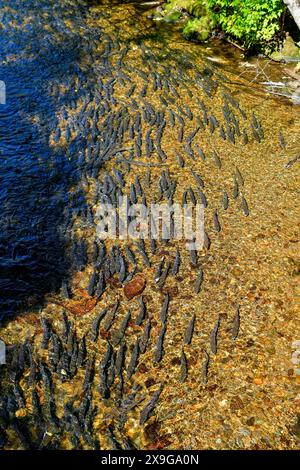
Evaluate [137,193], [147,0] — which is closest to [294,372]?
[137,193]

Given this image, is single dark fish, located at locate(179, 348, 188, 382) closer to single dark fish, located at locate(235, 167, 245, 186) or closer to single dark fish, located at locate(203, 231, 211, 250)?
single dark fish, located at locate(203, 231, 211, 250)

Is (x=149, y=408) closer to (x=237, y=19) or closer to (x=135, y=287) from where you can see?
(x=135, y=287)

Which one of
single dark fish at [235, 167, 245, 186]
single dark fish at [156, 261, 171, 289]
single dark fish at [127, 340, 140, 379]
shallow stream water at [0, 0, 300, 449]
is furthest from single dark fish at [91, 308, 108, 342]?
single dark fish at [235, 167, 245, 186]

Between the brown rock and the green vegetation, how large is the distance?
439 inches

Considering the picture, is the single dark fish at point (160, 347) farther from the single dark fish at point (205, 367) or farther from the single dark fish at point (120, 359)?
the single dark fish at point (205, 367)

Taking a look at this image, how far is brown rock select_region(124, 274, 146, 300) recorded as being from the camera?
8.48 m

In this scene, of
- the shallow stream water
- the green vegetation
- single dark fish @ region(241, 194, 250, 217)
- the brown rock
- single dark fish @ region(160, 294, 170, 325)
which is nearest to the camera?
the shallow stream water

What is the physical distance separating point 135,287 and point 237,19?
484 inches

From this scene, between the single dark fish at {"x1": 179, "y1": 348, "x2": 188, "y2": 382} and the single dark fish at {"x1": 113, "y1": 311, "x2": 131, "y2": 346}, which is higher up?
the single dark fish at {"x1": 113, "y1": 311, "x2": 131, "y2": 346}

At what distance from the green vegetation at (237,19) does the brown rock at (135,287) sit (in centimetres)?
1116

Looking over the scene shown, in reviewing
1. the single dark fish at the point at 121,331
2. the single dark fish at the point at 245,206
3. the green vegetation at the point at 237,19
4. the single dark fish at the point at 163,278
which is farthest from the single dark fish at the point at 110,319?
the green vegetation at the point at 237,19

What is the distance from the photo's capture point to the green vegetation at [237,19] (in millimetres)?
15297
